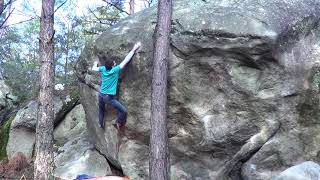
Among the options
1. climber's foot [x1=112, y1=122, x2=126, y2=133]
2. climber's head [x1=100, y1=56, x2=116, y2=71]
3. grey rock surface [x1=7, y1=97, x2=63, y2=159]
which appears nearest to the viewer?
climber's head [x1=100, y1=56, x2=116, y2=71]

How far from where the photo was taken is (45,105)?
9383 millimetres

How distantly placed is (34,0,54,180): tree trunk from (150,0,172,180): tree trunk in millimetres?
2772

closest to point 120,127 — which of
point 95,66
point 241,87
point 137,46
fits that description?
point 95,66

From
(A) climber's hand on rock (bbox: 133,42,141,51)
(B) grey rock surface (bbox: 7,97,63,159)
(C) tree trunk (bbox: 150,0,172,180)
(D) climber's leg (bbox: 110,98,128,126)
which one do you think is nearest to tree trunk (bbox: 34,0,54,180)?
(D) climber's leg (bbox: 110,98,128,126)

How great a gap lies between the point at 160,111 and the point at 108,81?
1663 mm

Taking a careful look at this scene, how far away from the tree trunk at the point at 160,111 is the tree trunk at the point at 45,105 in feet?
9.09

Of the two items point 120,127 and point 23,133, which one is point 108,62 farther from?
point 23,133

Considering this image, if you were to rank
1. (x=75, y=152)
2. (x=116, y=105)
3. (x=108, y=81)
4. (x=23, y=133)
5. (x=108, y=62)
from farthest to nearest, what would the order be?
1. (x=23, y=133)
2. (x=75, y=152)
3. (x=108, y=62)
4. (x=116, y=105)
5. (x=108, y=81)

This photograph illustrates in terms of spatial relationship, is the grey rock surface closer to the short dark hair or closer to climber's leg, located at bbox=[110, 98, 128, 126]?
the short dark hair

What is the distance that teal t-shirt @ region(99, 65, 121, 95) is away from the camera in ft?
30.1

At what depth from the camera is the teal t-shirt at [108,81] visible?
919cm

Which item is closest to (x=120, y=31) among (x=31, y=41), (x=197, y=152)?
(x=197, y=152)

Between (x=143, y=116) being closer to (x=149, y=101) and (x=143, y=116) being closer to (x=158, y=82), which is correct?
(x=149, y=101)

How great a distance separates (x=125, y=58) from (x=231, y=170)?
12.4 feet
